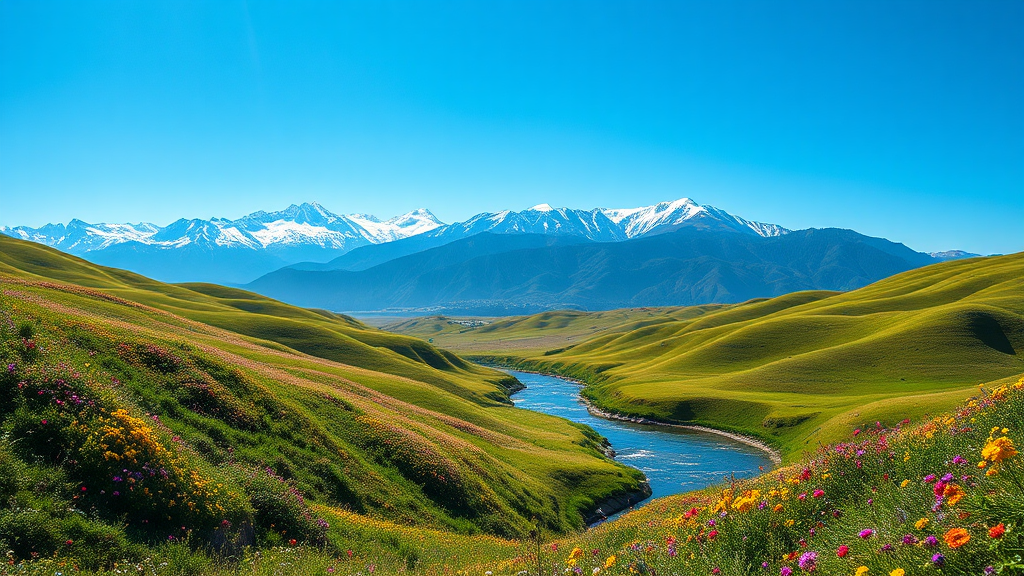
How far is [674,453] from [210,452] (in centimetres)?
6439

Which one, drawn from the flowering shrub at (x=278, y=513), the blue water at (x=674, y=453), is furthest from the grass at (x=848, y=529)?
the blue water at (x=674, y=453)

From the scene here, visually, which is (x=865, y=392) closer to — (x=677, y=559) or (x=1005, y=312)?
(x=1005, y=312)

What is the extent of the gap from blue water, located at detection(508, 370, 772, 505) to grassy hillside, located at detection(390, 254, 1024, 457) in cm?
463

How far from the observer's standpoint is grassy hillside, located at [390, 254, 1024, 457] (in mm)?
76938

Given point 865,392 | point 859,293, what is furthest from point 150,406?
point 859,293

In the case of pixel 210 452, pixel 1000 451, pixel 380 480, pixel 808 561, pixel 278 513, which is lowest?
pixel 380 480

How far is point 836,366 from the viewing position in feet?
332

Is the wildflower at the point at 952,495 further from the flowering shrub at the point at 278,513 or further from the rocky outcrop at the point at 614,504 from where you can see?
the rocky outcrop at the point at 614,504

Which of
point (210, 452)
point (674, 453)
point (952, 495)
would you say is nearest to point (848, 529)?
point (952, 495)

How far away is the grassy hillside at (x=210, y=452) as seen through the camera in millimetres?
13828

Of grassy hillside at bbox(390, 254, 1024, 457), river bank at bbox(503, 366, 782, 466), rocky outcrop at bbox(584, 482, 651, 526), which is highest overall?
grassy hillside at bbox(390, 254, 1024, 457)

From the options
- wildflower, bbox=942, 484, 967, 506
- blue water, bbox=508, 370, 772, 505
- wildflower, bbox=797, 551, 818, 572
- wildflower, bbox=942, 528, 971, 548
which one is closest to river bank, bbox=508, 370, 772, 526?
blue water, bbox=508, 370, 772, 505

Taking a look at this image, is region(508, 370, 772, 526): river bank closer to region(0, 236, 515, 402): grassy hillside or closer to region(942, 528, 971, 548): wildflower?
region(0, 236, 515, 402): grassy hillside

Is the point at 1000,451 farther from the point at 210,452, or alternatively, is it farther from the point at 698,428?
the point at 698,428
